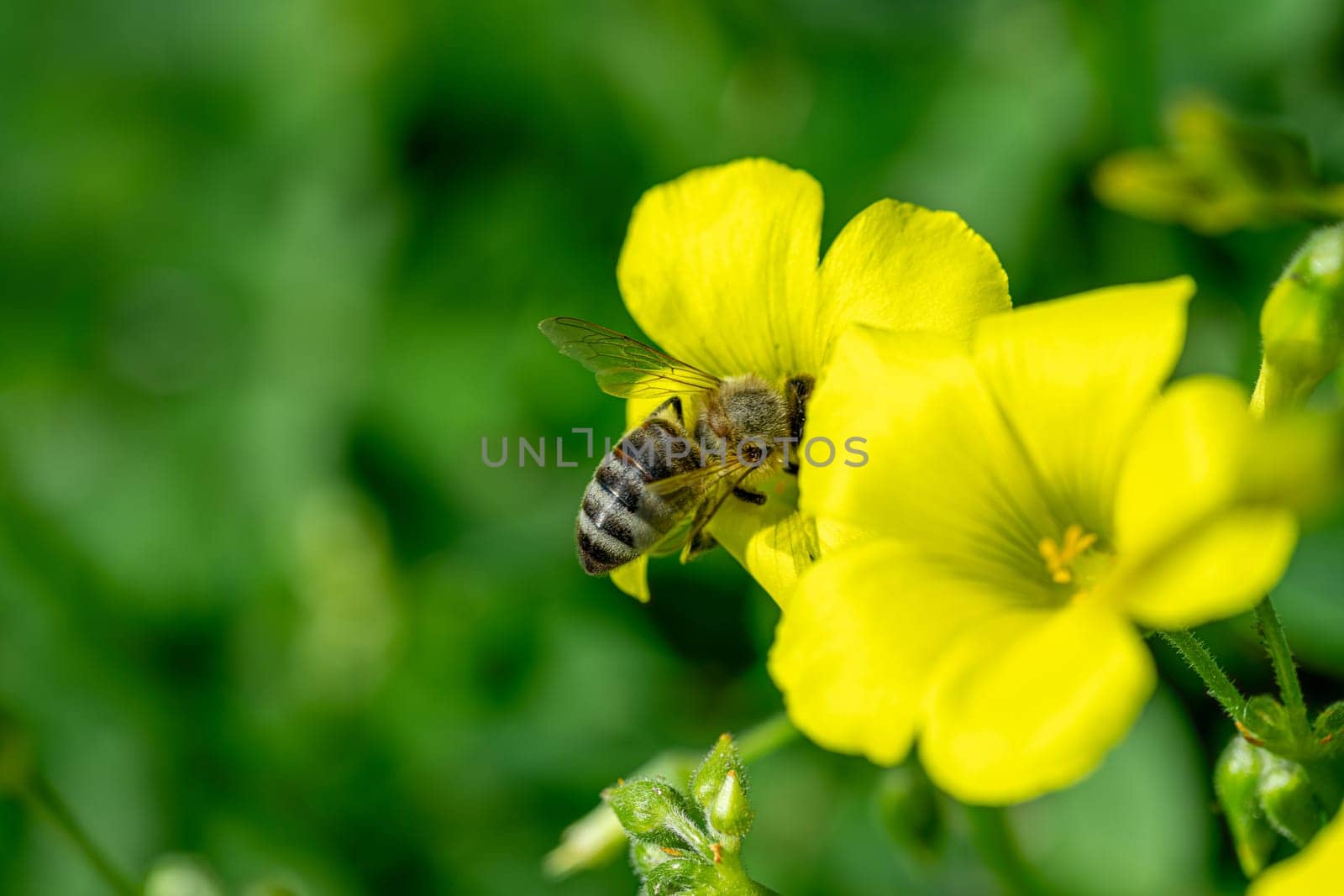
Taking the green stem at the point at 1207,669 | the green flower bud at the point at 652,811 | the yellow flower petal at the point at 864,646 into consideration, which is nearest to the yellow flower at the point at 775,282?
the green flower bud at the point at 652,811

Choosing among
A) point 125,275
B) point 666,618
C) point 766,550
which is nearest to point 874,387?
point 766,550

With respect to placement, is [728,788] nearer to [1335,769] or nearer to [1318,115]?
[1335,769]

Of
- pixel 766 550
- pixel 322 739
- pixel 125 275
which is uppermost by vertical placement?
pixel 766 550

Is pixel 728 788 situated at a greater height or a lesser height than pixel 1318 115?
lesser

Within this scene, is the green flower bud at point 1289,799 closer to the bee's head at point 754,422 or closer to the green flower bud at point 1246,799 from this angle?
the green flower bud at point 1246,799

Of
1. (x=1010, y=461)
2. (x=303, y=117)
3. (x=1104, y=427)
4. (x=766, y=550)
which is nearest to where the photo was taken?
(x=1104, y=427)

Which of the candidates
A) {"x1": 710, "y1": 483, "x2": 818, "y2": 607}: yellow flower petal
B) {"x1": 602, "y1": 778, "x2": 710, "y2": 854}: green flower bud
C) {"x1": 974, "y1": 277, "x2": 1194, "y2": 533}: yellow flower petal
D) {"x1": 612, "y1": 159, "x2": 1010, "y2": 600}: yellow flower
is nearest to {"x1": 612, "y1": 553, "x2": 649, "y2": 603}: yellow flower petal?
{"x1": 612, "y1": 159, "x2": 1010, "y2": 600}: yellow flower
